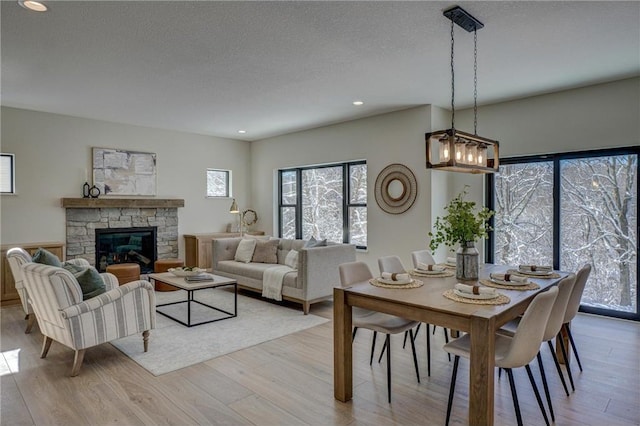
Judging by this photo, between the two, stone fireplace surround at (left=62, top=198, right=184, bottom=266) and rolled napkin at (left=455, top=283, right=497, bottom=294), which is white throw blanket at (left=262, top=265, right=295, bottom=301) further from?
rolled napkin at (left=455, top=283, right=497, bottom=294)

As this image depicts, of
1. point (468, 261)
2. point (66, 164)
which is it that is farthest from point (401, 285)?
point (66, 164)

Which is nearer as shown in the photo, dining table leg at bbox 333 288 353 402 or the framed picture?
dining table leg at bbox 333 288 353 402

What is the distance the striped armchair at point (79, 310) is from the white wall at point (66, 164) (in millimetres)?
2962

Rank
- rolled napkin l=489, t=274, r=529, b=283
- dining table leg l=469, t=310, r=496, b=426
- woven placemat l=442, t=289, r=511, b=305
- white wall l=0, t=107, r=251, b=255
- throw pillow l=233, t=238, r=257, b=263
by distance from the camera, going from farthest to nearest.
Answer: throw pillow l=233, t=238, r=257, b=263 → white wall l=0, t=107, r=251, b=255 → rolled napkin l=489, t=274, r=529, b=283 → woven placemat l=442, t=289, r=511, b=305 → dining table leg l=469, t=310, r=496, b=426

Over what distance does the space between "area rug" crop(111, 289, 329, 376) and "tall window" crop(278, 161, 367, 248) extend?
6.85ft

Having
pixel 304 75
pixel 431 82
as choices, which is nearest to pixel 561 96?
pixel 431 82

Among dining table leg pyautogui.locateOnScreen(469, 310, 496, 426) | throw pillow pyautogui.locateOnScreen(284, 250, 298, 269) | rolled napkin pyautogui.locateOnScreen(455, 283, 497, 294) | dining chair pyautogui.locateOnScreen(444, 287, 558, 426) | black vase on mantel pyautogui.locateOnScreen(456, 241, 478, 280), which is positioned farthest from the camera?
throw pillow pyautogui.locateOnScreen(284, 250, 298, 269)

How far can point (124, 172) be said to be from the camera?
21.5 feet

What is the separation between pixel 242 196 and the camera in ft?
27.1

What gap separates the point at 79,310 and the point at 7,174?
387 cm

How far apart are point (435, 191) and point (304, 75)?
2.49 metres

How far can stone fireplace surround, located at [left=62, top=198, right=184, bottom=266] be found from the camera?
6.06 metres

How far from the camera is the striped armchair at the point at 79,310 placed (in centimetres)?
299

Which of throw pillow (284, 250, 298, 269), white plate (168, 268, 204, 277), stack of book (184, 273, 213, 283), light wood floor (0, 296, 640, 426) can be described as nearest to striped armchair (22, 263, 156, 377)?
light wood floor (0, 296, 640, 426)
